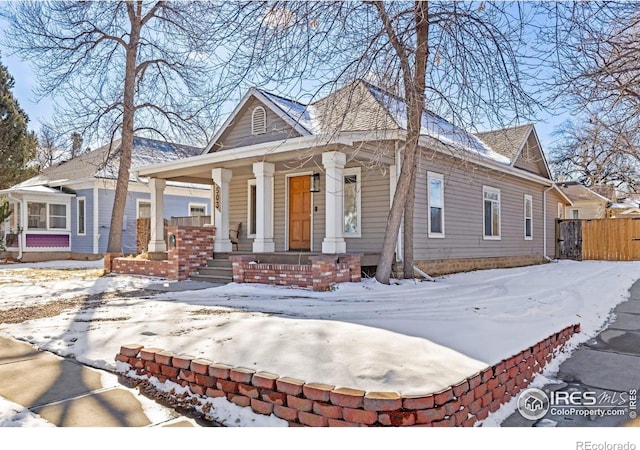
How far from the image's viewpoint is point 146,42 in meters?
14.2

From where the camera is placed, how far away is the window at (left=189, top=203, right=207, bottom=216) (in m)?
19.2

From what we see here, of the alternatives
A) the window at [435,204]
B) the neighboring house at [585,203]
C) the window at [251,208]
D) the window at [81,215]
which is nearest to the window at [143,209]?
the window at [81,215]

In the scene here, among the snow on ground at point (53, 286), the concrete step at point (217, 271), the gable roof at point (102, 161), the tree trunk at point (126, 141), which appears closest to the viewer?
the snow on ground at point (53, 286)

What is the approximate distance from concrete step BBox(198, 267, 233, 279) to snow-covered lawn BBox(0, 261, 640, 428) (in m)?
0.92

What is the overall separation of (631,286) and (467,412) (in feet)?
28.9

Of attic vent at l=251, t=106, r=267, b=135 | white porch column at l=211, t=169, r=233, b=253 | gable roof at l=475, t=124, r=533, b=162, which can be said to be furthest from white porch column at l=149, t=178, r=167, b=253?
gable roof at l=475, t=124, r=533, b=162

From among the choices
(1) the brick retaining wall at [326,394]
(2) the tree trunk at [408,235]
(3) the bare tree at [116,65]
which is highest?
(3) the bare tree at [116,65]

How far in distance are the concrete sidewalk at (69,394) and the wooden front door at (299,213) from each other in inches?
285

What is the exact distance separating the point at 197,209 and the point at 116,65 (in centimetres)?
698

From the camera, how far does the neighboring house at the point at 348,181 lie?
8.13m

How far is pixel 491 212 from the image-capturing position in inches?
504

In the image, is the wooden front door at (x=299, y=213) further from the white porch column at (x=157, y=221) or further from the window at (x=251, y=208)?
the white porch column at (x=157, y=221)

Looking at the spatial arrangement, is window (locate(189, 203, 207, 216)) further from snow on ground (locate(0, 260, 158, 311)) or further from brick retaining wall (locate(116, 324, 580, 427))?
brick retaining wall (locate(116, 324, 580, 427))
